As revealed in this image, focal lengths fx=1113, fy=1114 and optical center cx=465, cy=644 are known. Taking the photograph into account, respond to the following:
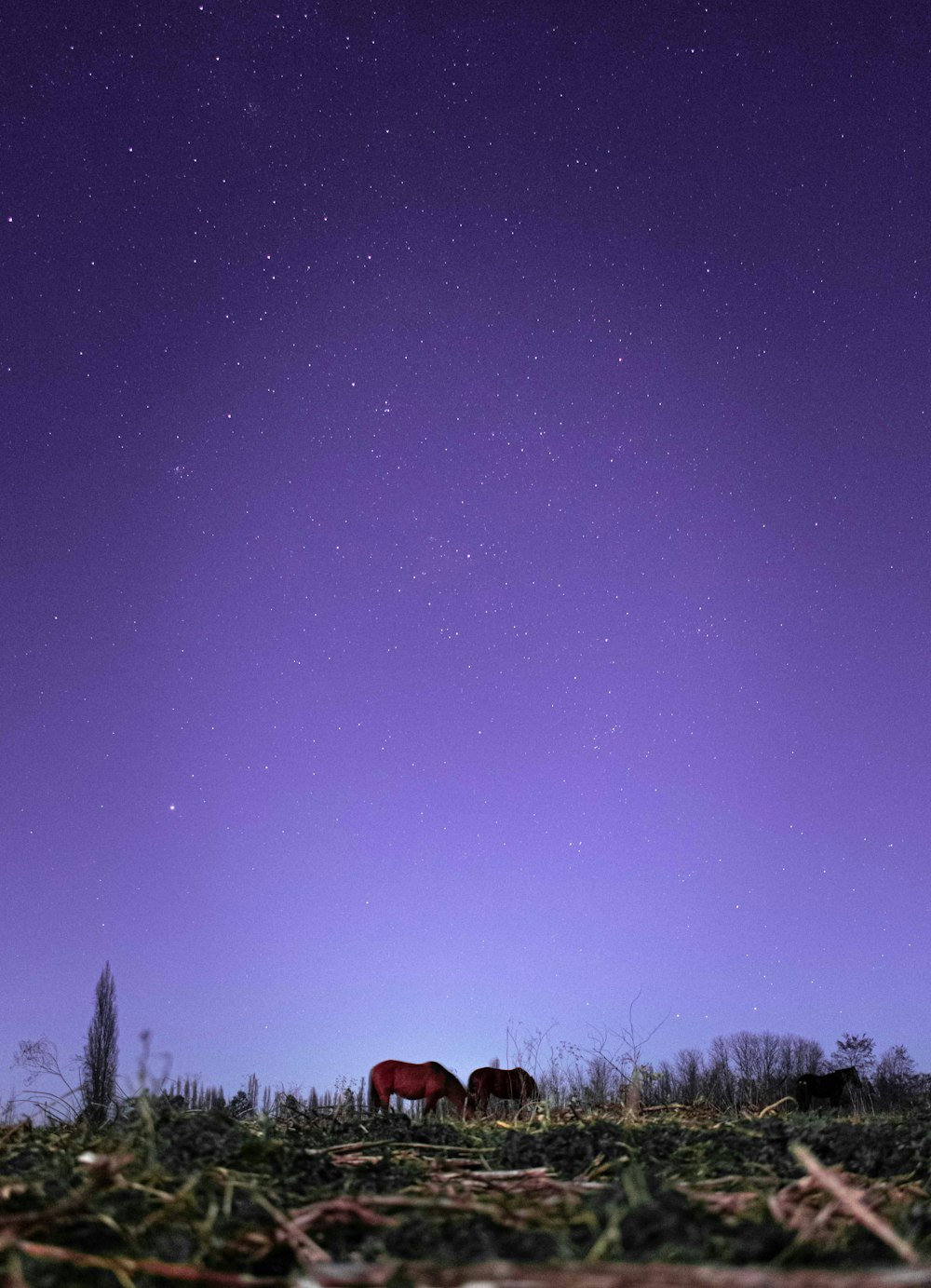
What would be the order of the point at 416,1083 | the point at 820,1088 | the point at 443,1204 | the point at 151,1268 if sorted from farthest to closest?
the point at 820,1088, the point at 416,1083, the point at 443,1204, the point at 151,1268

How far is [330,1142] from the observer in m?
5.88

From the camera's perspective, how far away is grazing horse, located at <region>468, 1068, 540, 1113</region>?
39.9 feet

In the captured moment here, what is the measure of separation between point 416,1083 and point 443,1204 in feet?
31.9

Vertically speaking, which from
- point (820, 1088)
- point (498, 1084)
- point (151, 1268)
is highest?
point (498, 1084)

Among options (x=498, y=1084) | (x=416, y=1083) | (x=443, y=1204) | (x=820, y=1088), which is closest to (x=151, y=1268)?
(x=443, y=1204)

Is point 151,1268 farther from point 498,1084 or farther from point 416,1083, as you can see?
point 416,1083

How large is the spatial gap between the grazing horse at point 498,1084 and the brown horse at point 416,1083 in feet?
0.48

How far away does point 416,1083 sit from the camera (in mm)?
12750

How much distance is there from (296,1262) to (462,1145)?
3.07 meters

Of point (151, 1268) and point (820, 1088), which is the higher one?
point (820, 1088)

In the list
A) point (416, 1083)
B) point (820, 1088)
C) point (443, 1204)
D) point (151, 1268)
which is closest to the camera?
point (151, 1268)

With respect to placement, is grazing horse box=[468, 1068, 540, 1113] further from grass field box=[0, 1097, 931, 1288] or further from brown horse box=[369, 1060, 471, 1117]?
grass field box=[0, 1097, 931, 1288]

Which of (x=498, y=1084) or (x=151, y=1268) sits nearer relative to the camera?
(x=151, y=1268)

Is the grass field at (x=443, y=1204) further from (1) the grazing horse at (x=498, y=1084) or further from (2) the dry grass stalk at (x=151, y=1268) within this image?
(1) the grazing horse at (x=498, y=1084)
